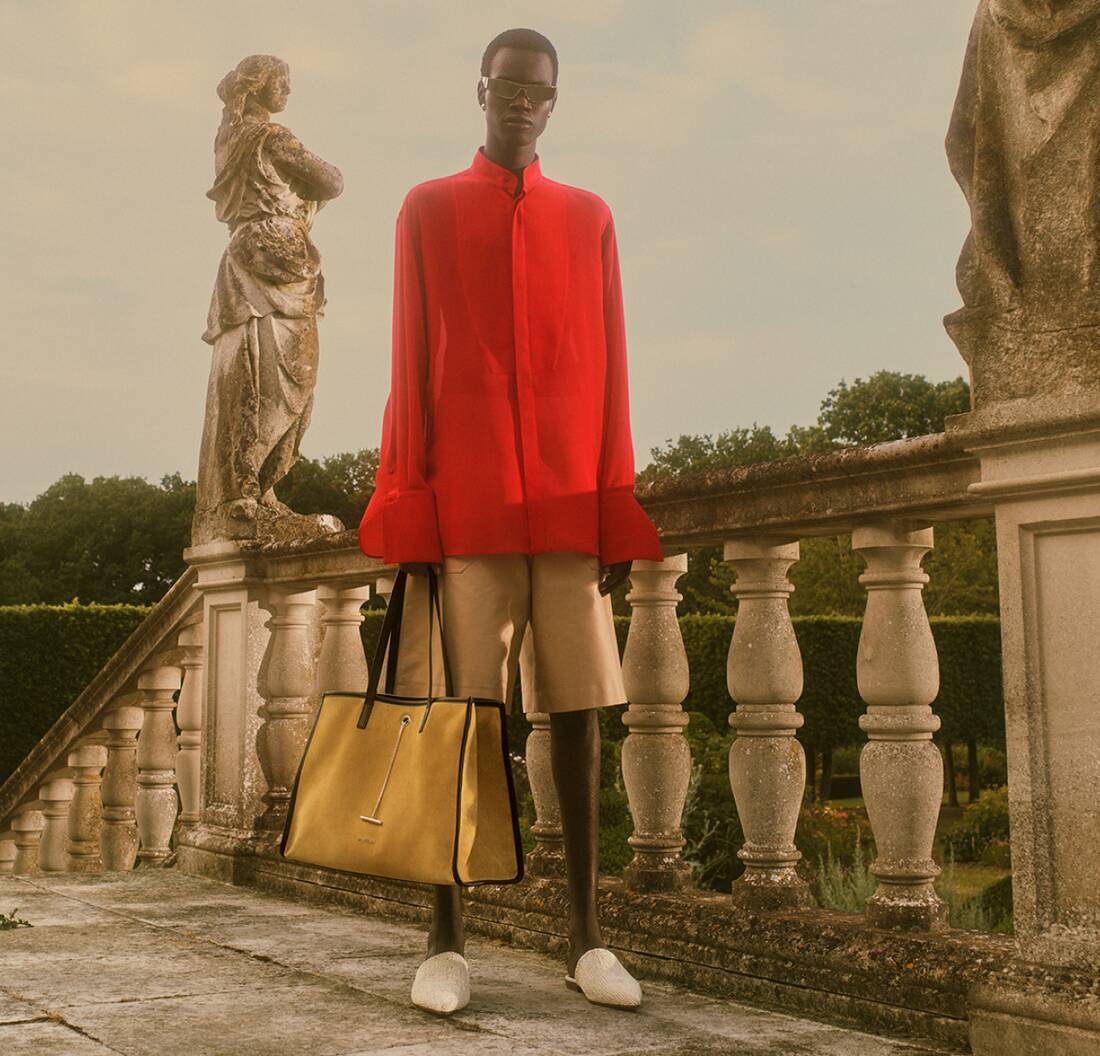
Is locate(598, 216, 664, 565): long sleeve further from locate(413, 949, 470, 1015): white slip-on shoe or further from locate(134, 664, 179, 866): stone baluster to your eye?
locate(134, 664, 179, 866): stone baluster

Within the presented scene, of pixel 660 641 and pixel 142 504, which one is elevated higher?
pixel 142 504

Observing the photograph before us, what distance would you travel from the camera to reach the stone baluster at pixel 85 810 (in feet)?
26.3

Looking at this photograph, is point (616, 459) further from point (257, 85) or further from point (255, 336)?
point (257, 85)

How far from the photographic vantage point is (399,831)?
9.55 feet

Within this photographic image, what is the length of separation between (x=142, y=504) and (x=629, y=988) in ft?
145

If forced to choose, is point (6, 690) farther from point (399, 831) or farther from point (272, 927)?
point (399, 831)

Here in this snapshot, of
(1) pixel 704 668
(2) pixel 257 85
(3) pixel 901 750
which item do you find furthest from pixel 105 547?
(3) pixel 901 750

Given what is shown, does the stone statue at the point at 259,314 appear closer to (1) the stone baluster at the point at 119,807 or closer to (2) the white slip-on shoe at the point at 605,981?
(1) the stone baluster at the point at 119,807

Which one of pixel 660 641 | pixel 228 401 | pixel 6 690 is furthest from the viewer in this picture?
pixel 6 690

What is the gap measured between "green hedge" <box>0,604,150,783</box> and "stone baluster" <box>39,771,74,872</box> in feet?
24.3

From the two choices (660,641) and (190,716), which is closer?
(660,641)

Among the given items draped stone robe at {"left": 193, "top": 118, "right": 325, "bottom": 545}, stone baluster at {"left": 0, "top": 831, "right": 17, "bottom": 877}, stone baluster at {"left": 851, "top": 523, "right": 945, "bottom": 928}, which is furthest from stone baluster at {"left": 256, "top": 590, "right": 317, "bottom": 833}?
stone baluster at {"left": 0, "top": 831, "right": 17, "bottom": 877}

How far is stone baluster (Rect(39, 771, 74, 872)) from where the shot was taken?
27.6 feet

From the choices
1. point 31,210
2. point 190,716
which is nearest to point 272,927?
point 190,716
